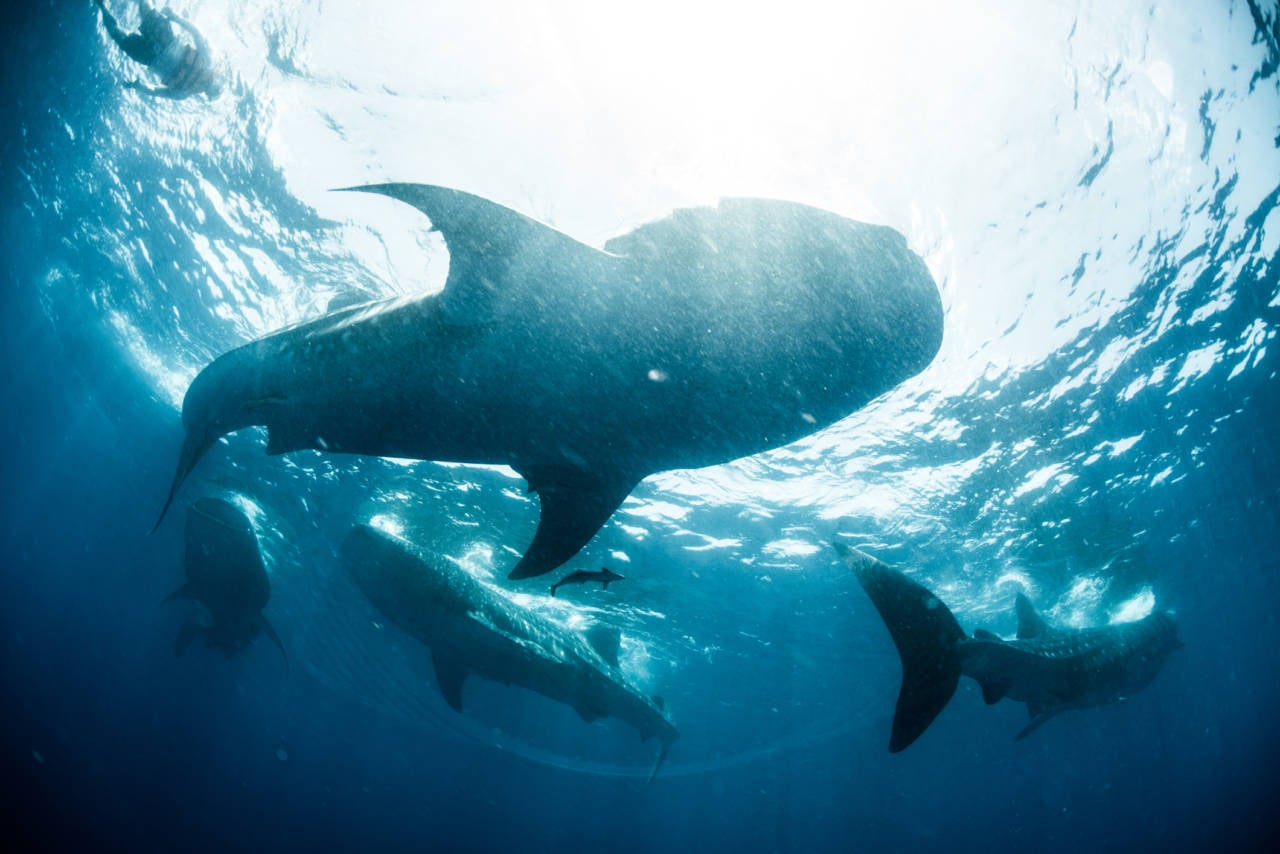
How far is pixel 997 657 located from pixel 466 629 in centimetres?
1017

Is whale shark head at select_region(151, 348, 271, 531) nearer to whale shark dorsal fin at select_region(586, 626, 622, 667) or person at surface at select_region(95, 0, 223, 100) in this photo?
person at surface at select_region(95, 0, 223, 100)

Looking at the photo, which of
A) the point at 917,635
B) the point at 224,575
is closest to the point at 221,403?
the point at 917,635

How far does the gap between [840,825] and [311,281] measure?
119 metres

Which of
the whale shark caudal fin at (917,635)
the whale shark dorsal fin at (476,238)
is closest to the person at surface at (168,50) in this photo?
the whale shark dorsal fin at (476,238)

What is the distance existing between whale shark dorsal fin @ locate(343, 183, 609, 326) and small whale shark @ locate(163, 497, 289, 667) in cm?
1477

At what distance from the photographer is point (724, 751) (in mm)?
52531

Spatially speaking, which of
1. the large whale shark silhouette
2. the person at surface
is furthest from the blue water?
the large whale shark silhouette

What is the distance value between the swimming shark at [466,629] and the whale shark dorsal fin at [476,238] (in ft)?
31.0

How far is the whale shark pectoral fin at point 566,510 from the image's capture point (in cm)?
472

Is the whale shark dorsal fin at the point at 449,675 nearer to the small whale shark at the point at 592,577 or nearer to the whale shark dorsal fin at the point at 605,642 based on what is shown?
the whale shark dorsal fin at the point at 605,642

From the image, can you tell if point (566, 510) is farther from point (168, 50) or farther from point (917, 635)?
point (168, 50)

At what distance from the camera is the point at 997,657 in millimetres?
7723

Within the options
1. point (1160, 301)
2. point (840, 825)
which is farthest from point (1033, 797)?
point (1160, 301)

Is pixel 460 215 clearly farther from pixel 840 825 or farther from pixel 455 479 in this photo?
pixel 840 825
